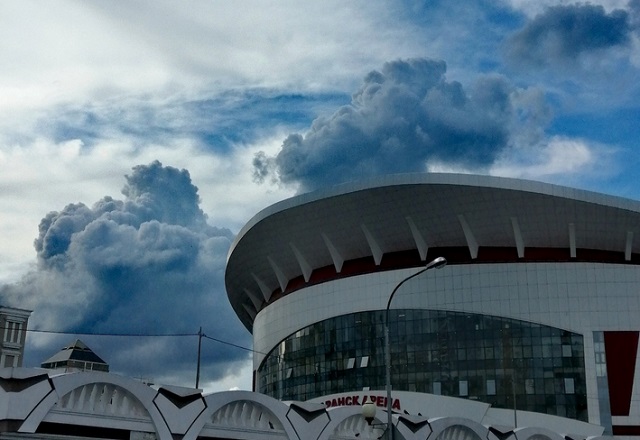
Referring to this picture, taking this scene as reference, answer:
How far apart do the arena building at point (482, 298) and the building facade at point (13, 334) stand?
28.3 meters

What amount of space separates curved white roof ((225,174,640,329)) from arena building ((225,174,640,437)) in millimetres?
105

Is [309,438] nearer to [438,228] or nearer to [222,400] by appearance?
[222,400]

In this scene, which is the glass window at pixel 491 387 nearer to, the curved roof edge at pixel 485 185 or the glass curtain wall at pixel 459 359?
the glass curtain wall at pixel 459 359

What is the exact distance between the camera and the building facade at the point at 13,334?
258 feet

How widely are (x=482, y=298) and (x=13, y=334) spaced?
1783 inches

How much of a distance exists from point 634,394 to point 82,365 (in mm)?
54365

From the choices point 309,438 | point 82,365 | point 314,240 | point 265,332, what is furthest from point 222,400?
point 82,365

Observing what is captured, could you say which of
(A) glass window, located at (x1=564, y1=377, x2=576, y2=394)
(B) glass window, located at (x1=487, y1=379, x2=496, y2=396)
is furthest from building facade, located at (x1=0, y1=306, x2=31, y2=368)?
(A) glass window, located at (x1=564, y1=377, x2=576, y2=394)

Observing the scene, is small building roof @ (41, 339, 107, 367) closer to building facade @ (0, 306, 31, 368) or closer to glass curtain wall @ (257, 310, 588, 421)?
building facade @ (0, 306, 31, 368)

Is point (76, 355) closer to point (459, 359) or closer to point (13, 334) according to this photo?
point (13, 334)

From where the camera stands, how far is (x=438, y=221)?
66.9 metres

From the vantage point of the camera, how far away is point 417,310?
67.4 metres

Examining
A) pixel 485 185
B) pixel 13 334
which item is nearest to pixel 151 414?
pixel 485 185

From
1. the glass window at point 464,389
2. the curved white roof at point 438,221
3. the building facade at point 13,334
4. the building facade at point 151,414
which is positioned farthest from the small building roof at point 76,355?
the building facade at point 151,414
